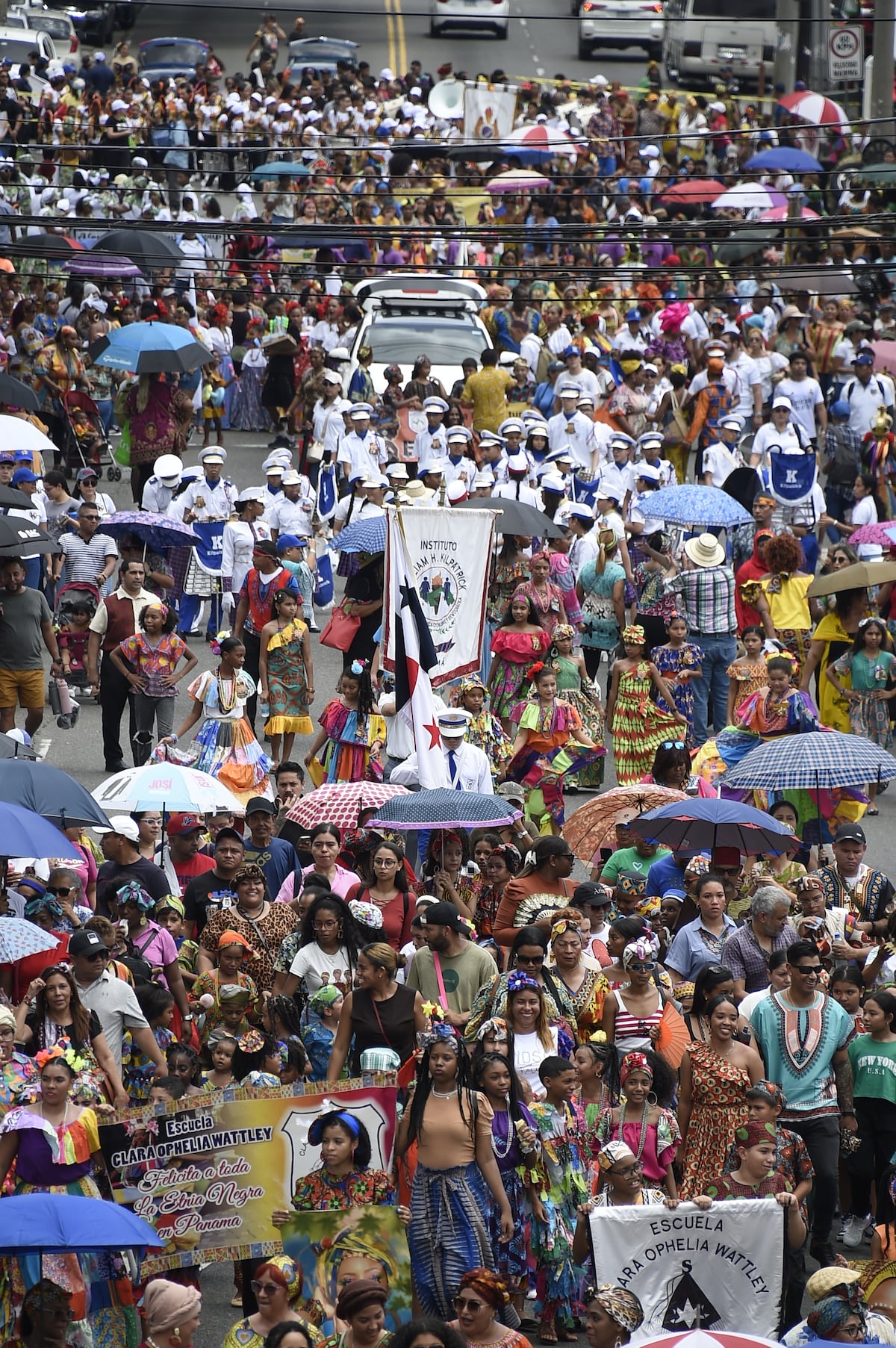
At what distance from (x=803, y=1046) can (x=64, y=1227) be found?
12.7ft

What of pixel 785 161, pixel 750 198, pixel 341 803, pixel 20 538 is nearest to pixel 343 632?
pixel 20 538

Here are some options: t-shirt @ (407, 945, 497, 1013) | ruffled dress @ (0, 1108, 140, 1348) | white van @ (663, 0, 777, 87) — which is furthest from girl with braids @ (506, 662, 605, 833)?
white van @ (663, 0, 777, 87)

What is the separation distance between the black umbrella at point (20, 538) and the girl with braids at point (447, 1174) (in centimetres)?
764

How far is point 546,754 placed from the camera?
15992 millimetres

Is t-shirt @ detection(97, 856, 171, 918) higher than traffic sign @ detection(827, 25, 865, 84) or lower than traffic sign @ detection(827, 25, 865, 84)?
lower

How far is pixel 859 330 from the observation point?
2619 cm

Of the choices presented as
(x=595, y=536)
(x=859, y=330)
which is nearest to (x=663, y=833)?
(x=595, y=536)

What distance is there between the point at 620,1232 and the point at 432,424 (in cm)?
1371

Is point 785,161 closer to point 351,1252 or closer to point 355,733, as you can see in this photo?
point 355,733

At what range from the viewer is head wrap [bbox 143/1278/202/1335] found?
8594 millimetres

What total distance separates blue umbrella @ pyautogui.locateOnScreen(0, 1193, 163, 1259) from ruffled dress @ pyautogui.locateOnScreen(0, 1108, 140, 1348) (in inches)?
31.4

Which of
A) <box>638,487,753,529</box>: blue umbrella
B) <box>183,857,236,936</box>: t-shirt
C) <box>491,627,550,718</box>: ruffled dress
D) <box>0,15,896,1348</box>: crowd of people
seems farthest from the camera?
<box>638,487,753,529</box>: blue umbrella

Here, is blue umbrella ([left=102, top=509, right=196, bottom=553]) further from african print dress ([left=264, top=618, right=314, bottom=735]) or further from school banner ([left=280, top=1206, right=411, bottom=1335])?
school banner ([left=280, top=1206, right=411, bottom=1335])

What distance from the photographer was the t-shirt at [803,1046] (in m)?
10.9
